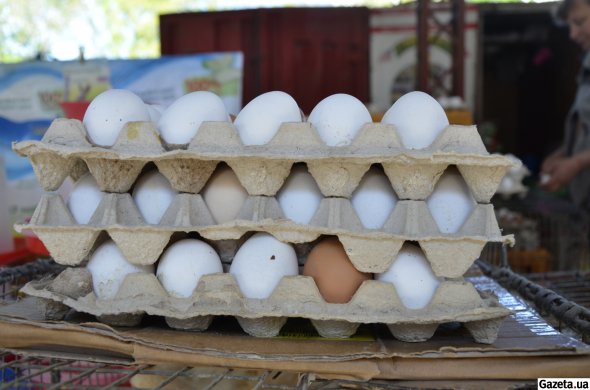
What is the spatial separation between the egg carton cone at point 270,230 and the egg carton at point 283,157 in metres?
0.04

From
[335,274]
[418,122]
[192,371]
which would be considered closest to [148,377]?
[192,371]

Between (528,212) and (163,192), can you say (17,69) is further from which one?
(528,212)

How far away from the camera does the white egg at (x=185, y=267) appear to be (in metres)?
1.32

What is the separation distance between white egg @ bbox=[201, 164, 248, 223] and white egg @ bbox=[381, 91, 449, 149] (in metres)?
0.40

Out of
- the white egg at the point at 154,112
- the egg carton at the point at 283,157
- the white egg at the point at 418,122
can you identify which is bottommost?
the egg carton at the point at 283,157

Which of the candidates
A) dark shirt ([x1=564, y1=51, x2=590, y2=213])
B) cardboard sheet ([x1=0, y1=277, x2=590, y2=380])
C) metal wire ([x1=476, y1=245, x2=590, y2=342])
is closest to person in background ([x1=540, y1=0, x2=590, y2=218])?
dark shirt ([x1=564, y1=51, x2=590, y2=213])

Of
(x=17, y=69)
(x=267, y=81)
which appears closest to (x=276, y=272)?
(x=17, y=69)

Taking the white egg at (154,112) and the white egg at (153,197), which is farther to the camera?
the white egg at (154,112)

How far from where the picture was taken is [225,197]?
140cm

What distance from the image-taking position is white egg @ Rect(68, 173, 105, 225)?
1418 mm

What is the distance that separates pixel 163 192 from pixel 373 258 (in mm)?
541

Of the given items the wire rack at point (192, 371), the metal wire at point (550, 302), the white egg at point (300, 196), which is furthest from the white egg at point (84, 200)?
the metal wire at point (550, 302)

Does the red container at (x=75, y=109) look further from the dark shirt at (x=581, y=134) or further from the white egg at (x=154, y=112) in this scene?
the dark shirt at (x=581, y=134)

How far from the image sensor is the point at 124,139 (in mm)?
1332
